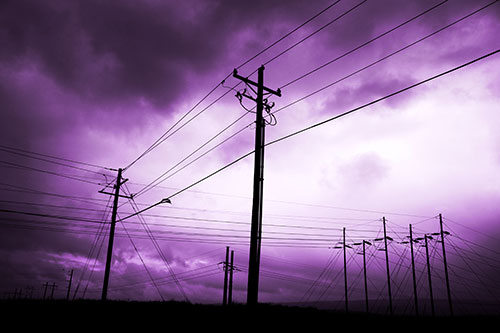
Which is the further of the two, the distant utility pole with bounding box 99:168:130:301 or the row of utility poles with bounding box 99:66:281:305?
the distant utility pole with bounding box 99:168:130:301

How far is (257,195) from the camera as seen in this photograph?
43.9ft

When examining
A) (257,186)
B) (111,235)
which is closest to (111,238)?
(111,235)

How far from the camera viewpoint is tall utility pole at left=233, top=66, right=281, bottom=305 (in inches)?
477

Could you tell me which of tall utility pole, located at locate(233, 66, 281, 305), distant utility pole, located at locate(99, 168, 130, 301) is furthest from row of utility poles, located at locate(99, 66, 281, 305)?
distant utility pole, located at locate(99, 168, 130, 301)

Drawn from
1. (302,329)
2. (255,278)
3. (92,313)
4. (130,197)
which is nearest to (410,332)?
(302,329)

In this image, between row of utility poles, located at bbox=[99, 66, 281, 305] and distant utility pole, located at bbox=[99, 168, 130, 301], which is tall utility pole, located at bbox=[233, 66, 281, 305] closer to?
row of utility poles, located at bbox=[99, 66, 281, 305]

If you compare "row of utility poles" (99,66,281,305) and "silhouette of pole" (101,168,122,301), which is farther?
"silhouette of pole" (101,168,122,301)

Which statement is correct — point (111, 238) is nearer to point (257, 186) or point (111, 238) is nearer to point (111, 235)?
point (111, 235)

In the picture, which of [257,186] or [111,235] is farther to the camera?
[111,235]

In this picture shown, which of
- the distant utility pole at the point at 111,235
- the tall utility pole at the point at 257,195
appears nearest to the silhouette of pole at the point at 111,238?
the distant utility pole at the point at 111,235

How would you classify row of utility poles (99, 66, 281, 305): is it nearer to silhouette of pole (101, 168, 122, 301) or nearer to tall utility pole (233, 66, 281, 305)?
tall utility pole (233, 66, 281, 305)

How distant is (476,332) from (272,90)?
17.2 m

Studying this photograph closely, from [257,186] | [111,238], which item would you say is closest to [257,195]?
[257,186]

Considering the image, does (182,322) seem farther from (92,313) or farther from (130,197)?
(130,197)
